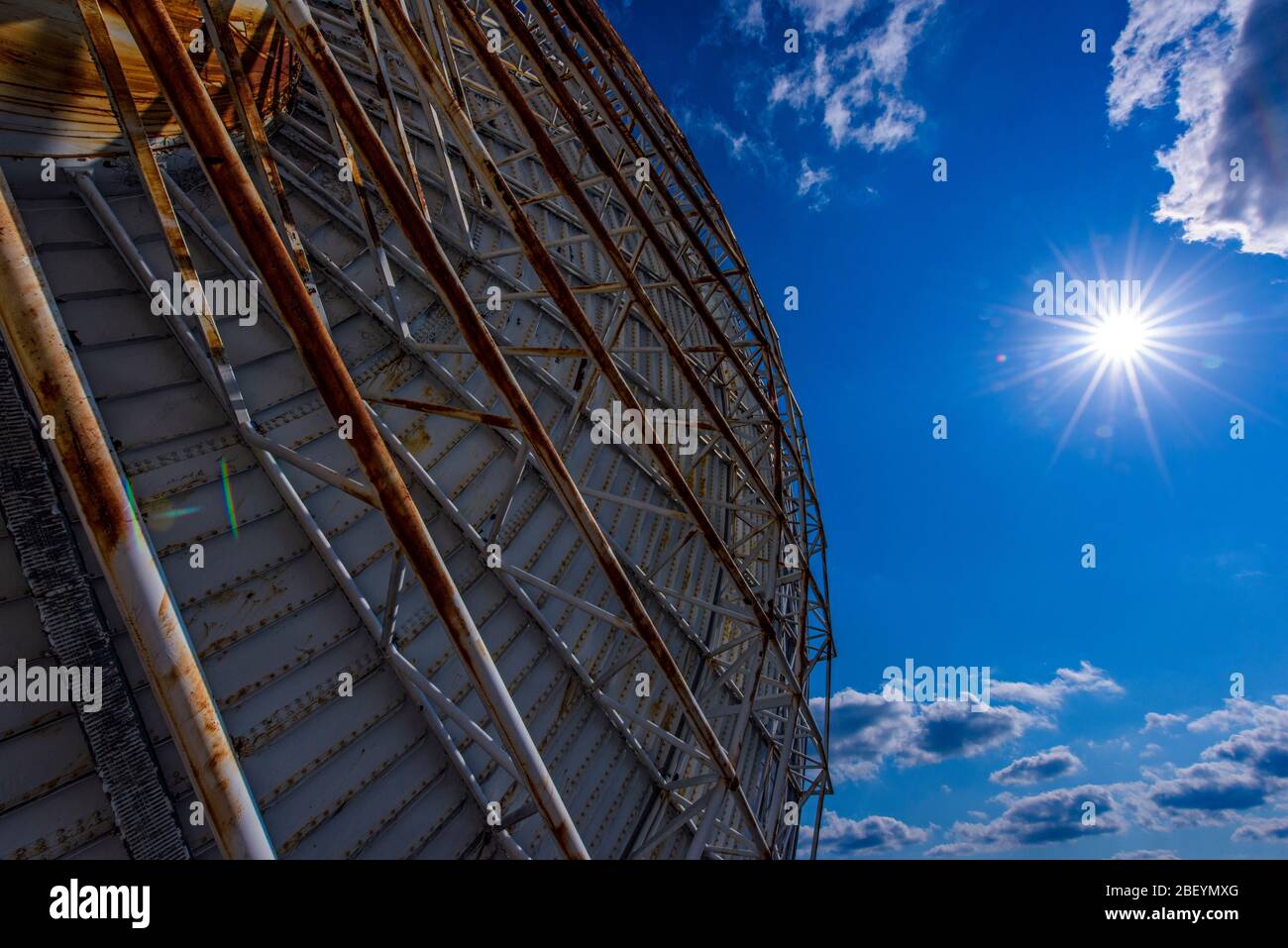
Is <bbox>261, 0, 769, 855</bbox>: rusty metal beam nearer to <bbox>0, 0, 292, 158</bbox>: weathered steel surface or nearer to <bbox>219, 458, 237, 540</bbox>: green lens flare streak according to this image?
<bbox>0, 0, 292, 158</bbox>: weathered steel surface

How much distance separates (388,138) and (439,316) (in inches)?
156

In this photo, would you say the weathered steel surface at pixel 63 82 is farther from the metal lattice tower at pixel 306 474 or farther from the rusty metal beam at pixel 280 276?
the rusty metal beam at pixel 280 276

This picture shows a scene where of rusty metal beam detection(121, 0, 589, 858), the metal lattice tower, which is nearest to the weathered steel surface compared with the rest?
the metal lattice tower

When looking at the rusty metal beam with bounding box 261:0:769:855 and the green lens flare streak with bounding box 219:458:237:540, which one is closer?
the rusty metal beam with bounding box 261:0:769:855

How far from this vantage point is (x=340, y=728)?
16.4 ft

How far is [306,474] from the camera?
18.1 feet

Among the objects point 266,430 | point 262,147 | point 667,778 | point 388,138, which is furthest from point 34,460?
point 667,778

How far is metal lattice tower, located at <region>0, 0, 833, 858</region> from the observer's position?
10.8ft

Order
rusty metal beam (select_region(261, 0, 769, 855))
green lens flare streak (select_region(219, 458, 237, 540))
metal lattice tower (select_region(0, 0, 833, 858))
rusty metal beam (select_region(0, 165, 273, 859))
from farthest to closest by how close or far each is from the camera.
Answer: green lens flare streak (select_region(219, 458, 237, 540)), rusty metal beam (select_region(261, 0, 769, 855)), metal lattice tower (select_region(0, 0, 833, 858)), rusty metal beam (select_region(0, 165, 273, 859))

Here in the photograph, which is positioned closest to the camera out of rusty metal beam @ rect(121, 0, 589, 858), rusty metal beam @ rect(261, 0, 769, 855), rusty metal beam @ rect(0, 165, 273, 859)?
rusty metal beam @ rect(0, 165, 273, 859)

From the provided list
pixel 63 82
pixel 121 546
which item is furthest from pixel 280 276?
pixel 63 82
